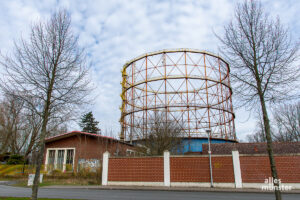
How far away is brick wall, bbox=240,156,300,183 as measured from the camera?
1232 centimetres

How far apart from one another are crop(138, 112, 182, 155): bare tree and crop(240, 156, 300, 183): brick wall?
7.40 m

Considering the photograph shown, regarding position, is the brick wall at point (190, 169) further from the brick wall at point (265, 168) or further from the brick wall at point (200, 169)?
the brick wall at point (265, 168)

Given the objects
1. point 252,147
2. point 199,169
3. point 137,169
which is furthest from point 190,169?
point 252,147

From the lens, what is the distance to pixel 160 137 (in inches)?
756

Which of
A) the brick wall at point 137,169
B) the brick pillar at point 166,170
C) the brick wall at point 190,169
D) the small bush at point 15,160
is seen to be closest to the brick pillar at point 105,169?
the brick wall at point 137,169

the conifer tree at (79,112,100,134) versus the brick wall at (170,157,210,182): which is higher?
the conifer tree at (79,112,100,134)

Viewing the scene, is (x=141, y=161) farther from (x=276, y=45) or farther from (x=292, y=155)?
(x=276, y=45)

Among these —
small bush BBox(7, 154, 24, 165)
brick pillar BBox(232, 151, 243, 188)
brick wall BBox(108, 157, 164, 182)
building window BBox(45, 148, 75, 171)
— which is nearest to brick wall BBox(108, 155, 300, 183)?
brick wall BBox(108, 157, 164, 182)

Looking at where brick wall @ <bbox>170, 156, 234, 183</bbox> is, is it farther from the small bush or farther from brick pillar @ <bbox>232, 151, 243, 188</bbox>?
the small bush

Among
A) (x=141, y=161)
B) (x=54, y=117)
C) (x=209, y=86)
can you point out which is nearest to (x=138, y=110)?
(x=209, y=86)

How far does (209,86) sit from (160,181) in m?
15.5

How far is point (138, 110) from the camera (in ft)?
84.0

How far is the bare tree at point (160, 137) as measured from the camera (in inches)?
747

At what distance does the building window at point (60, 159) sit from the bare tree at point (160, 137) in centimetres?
639
